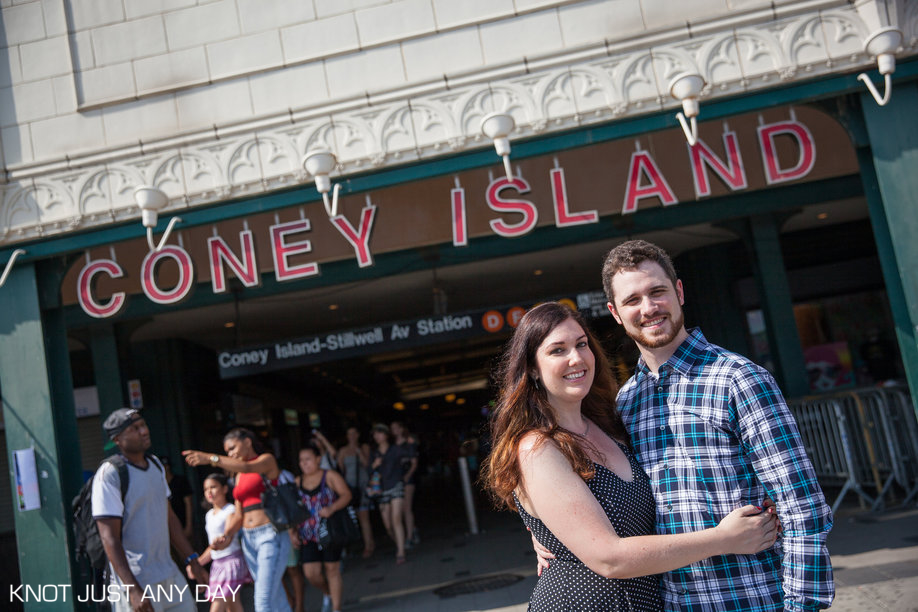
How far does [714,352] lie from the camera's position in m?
2.31

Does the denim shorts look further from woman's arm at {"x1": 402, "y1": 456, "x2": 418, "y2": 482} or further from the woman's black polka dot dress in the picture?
the woman's black polka dot dress

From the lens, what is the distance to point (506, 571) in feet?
25.4

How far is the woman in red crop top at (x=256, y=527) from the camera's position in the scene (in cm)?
574

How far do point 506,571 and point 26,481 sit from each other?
177 inches

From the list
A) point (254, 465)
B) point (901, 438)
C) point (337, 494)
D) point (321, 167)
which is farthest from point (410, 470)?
point (901, 438)

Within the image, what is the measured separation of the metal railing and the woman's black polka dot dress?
22.2 feet

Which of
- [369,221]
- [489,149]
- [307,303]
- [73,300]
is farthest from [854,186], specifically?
[73,300]

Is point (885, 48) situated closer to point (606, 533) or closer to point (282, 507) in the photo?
point (606, 533)

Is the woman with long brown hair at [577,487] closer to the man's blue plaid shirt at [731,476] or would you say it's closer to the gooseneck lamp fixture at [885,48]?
the man's blue plaid shirt at [731,476]

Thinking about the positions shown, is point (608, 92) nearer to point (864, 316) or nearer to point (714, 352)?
point (714, 352)

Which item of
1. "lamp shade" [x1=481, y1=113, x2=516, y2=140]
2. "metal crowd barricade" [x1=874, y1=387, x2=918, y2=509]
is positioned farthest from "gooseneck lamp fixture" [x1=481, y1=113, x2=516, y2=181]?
"metal crowd barricade" [x1=874, y1=387, x2=918, y2=509]

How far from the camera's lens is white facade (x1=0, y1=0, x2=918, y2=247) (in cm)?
601

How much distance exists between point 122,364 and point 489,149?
26.4 ft

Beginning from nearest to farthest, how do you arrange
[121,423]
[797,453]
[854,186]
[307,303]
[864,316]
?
1. [797,453]
2. [121,423]
3. [854,186]
4. [307,303]
5. [864,316]
